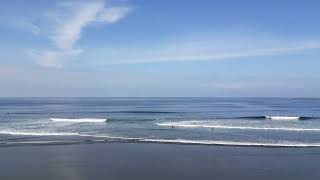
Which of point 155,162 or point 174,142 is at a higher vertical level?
point 174,142

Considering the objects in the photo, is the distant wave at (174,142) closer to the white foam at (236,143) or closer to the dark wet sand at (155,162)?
the white foam at (236,143)

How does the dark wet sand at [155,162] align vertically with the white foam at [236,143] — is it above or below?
below

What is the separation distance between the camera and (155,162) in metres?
19.5

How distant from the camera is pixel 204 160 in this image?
65.1 feet

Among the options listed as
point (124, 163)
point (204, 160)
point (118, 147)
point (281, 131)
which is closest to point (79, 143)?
point (118, 147)

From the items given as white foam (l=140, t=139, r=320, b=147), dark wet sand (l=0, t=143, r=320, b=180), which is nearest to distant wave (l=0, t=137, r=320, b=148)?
white foam (l=140, t=139, r=320, b=147)

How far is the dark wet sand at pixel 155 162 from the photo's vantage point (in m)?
16.7

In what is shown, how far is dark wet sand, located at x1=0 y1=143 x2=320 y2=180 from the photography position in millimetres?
16703

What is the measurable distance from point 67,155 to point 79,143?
14.7ft

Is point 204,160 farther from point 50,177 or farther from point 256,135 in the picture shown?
point 256,135

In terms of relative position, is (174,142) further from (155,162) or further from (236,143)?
(155,162)

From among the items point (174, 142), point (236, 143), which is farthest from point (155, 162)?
point (236, 143)

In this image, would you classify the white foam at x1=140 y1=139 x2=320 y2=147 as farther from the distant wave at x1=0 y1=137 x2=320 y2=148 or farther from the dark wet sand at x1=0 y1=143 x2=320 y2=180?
the dark wet sand at x1=0 y1=143 x2=320 y2=180

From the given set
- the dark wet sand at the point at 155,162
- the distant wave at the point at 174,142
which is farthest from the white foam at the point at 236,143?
the dark wet sand at the point at 155,162
